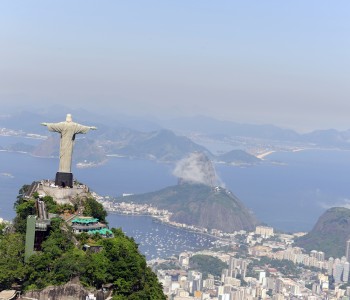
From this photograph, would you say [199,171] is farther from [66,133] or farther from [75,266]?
[75,266]

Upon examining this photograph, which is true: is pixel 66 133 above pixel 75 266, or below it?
above

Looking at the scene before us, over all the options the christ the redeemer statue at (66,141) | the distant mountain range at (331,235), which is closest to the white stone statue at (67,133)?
the christ the redeemer statue at (66,141)

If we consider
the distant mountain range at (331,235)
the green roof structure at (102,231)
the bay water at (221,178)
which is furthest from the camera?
the bay water at (221,178)

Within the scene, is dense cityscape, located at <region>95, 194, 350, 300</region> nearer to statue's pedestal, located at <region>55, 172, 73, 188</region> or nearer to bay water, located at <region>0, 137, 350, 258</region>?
bay water, located at <region>0, 137, 350, 258</region>

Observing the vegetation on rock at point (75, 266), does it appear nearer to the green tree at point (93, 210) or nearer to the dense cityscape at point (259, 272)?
the green tree at point (93, 210)

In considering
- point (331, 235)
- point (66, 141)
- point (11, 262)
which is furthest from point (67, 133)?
point (331, 235)
